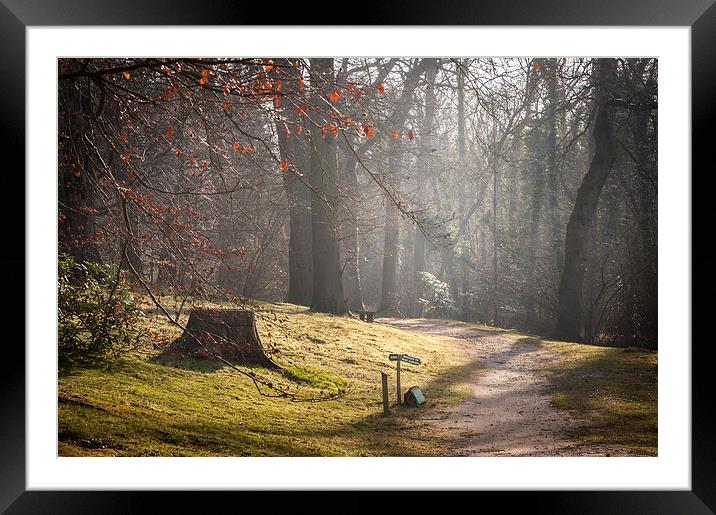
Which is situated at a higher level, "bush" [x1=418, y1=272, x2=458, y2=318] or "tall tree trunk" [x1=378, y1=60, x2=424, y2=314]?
"tall tree trunk" [x1=378, y1=60, x2=424, y2=314]

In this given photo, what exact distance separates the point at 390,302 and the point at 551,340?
1.82 metres

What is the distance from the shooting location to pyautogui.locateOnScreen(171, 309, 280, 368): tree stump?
189 inches

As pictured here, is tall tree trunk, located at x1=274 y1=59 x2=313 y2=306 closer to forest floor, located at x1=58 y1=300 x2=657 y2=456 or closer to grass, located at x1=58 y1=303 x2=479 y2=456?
forest floor, located at x1=58 y1=300 x2=657 y2=456

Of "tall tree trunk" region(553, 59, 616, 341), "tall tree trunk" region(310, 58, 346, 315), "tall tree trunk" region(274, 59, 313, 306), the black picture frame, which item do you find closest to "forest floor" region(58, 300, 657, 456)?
"tall tree trunk" region(310, 58, 346, 315)

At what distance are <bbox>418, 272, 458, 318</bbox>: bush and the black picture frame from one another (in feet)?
13.8

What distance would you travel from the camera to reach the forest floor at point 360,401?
404 cm

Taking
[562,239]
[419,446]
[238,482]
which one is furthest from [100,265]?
[562,239]

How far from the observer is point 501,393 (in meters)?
5.47

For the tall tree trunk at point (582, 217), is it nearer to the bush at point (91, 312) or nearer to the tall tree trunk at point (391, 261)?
the tall tree trunk at point (391, 261)

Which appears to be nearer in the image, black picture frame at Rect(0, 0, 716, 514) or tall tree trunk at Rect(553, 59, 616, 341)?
black picture frame at Rect(0, 0, 716, 514)

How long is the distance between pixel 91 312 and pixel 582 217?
504cm
